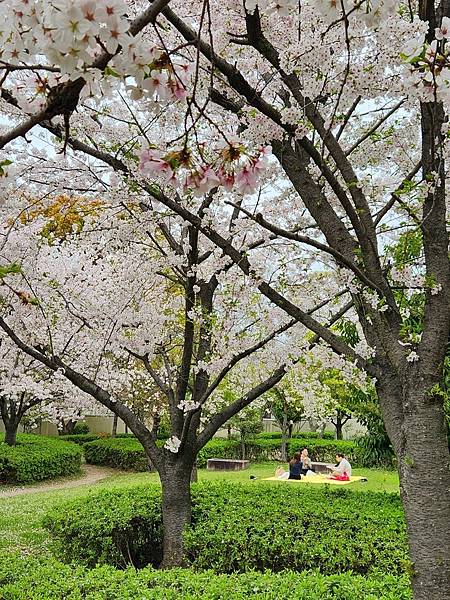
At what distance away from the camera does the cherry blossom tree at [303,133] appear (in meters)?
1.44

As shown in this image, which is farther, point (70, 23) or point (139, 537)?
point (139, 537)

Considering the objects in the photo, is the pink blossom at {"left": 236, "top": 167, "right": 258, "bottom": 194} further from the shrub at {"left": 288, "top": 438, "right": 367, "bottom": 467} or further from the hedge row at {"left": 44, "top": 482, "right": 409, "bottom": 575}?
the shrub at {"left": 288, "top": 438, "right": 367, "bottom": 467}

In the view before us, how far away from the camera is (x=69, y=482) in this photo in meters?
15.3

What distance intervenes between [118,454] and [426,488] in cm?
1628

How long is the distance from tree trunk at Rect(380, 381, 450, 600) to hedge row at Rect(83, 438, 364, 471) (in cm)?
1552

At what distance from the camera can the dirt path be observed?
44.2 feet

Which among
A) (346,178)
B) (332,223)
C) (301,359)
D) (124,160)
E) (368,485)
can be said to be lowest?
(368,485)

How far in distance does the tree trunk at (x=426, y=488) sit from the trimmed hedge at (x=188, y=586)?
2.66ft

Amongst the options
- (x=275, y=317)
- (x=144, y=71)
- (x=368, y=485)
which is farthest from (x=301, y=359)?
(x=368, y=485)

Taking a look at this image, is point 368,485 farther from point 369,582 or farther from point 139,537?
point 369,582

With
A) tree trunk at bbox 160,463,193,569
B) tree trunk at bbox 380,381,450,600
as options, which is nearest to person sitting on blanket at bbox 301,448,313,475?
tree trunk at bbox 160,463,193,569

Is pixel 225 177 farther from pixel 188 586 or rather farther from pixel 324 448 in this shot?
pixel 324 448

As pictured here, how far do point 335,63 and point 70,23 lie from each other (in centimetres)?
270

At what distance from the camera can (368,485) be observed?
44.9ft
